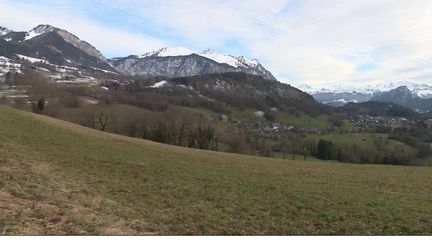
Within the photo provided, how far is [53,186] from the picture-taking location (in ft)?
62.3

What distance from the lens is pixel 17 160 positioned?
23.5 metres

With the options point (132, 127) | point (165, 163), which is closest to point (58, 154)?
point (165, 163)

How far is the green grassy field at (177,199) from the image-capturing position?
14.4 m

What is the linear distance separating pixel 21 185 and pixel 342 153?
135446 mm

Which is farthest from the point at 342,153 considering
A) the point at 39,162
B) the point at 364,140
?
the point at 39,162

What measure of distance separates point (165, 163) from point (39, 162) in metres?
10.7

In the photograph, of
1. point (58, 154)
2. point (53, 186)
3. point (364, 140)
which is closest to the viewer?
point (53, 186)

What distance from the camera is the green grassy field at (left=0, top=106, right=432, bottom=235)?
14.4 metres

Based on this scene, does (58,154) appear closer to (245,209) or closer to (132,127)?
(245,209)

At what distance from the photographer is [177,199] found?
63.8ft

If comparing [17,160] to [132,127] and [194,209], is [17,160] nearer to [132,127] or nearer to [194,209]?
[194,209]

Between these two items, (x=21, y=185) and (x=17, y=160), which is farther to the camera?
(x=17, y=160)
